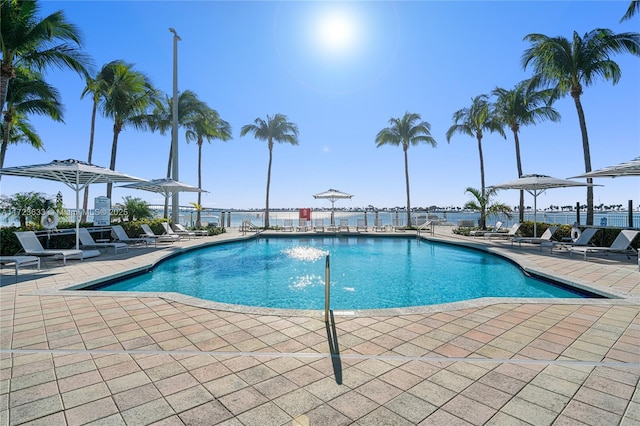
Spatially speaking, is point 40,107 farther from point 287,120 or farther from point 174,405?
point 174,405

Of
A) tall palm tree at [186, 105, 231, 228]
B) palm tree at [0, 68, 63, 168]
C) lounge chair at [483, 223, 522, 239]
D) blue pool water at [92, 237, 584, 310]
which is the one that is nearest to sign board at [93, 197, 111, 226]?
blue pool water at [92, 237, 584, 310]

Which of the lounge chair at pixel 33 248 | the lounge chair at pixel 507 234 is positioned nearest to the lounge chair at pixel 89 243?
the lounge chair at pixel 33 248

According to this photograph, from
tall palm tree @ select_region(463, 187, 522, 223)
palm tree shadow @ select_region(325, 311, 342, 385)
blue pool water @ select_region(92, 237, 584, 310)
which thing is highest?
tall palm tree @ select_region(463, 187, 522, 223)

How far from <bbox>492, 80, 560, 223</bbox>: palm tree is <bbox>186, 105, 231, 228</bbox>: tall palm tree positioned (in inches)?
731

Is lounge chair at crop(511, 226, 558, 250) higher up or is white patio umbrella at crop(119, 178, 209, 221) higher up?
white patio umbrella at crop(119, 178, 209, 221)

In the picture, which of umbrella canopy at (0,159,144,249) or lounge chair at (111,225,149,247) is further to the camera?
lounge chair at (111,225,149,247)

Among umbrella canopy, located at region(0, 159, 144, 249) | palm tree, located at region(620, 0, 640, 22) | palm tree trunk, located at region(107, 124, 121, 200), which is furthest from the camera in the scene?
palm tree trunk, located at region(107, 124, 121, 200)

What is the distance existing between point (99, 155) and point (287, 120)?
11691 millimetres

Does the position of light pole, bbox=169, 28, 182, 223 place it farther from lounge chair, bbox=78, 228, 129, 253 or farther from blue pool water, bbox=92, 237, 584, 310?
lounge chair, bbox=78, 228, 129, 253

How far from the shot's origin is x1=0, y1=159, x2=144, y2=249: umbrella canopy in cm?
746

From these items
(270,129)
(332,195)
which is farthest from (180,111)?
(332,195)

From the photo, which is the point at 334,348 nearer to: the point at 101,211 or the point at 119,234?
the point at 119,234

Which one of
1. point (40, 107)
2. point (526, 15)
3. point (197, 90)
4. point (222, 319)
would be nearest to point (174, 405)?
point (222, 319)

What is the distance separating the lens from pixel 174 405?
6.39ft
